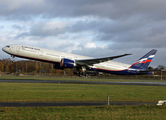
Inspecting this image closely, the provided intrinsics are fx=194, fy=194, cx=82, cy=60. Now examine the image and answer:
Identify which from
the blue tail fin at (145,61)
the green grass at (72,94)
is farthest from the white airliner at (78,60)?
the green grass at (72,94)

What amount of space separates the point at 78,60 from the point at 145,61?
77.9 ft

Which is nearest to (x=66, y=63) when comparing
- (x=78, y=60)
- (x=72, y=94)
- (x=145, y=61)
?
(x=78, y=60)

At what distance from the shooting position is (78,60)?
161 ft

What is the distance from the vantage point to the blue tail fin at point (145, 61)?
59537 millimetres

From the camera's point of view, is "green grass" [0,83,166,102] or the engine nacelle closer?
"green grass" [0,83,166,102]

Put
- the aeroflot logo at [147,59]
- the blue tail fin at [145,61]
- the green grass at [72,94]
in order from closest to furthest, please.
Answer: the green grass at [72,94] → the blue tail fin at [145,61] → the aeroflot logo at [147,59]

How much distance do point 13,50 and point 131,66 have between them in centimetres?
3413

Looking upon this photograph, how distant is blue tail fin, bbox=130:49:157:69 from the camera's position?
2344 inches

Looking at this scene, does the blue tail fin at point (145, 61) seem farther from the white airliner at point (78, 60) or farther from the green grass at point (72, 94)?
the green grass at point (72, 94)

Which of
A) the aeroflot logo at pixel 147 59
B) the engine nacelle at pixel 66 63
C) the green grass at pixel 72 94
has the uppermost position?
the aeroflot logo at pixel 147 59

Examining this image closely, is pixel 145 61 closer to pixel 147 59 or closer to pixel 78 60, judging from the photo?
pixel 147 59

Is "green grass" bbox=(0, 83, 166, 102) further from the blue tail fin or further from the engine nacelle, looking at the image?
the blue tail fin

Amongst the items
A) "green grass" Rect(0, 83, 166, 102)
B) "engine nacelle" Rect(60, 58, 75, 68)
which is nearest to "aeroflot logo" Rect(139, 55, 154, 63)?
"engine nacelle" Rect(60, 58, 75, 68)

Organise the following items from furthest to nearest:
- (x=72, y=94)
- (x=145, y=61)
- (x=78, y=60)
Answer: (x=145, y=61) → (x=78, y=60) → (x=72, y=94)
